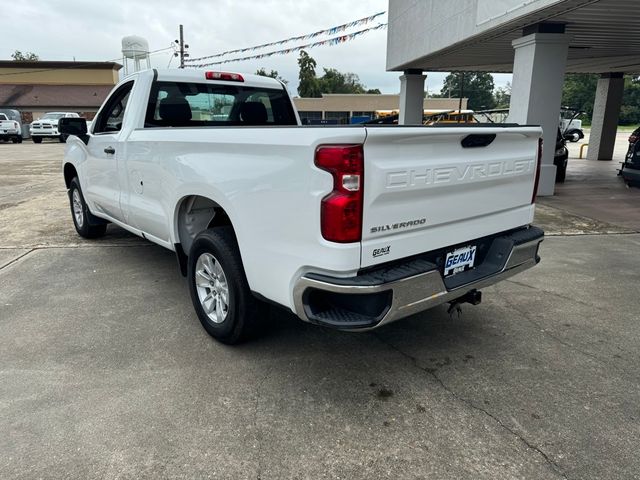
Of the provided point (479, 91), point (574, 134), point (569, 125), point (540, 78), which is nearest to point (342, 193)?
point (540, 78)

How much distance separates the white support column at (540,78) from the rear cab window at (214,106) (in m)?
6.03

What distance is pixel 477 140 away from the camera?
3033 mm

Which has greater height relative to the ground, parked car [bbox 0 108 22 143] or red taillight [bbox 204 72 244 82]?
red taillight [bbox 204 72 244 82]

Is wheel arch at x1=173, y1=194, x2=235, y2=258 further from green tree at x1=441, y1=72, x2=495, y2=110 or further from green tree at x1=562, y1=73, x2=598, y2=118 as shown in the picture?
green tree at x1=441, y1=72, x2=495, y2=110

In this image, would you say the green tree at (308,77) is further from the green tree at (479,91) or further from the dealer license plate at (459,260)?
the dealer license plate at (459,260)

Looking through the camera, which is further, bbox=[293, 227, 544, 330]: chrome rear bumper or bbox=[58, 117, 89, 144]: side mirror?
bbox=[58, 117, 89, 144]: side mirror

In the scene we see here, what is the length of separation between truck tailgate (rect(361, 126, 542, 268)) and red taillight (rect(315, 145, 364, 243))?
0.16 ft

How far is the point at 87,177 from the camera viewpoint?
5.77m

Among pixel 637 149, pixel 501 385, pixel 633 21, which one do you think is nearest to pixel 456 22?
pixel 633 21

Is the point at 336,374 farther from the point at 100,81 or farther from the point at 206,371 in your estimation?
the point at 100,81

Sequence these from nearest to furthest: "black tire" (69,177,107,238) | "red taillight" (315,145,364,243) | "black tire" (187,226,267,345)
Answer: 1. "red taillight" (315,145,364,243)
2. "black tire" (187,226,267,345)
3. "black tire" (69,177,107,238)

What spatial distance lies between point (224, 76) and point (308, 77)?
67.4 metres

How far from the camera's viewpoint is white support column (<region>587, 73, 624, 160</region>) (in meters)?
18.1

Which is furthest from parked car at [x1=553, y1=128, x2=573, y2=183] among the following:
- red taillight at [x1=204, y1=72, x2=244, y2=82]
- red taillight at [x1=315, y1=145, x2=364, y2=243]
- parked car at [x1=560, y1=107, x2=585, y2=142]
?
red taillight at [x1=315, y1=145, x2=364, y2=243]
